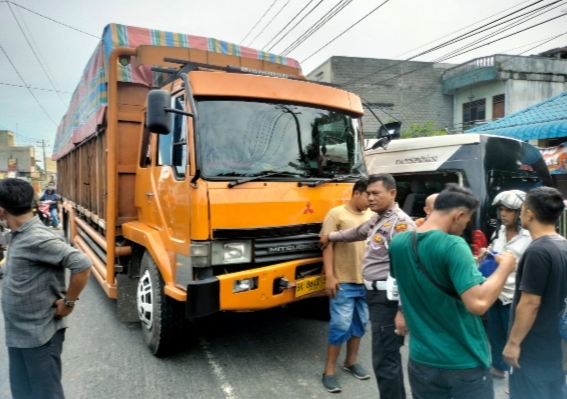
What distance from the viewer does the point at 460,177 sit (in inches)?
203

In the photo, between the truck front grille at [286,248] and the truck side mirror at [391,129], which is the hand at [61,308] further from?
the truck side mirror at [391,129]

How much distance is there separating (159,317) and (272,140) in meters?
1.87

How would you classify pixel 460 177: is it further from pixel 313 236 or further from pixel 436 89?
pixel 436 89

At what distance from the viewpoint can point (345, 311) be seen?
11.7 feet

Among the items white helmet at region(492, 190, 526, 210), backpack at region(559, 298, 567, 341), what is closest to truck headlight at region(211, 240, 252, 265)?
white helmet at region(492, 190, 526, 210)

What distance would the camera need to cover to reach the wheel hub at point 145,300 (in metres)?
4.10

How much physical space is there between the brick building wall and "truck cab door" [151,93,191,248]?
65.7 ft

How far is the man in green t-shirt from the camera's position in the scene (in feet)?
6.11

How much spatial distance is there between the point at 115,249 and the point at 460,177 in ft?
13.4

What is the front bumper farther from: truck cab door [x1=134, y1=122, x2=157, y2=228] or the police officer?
truck cab door [x1=134, y1=122, x2=157, y2=228]

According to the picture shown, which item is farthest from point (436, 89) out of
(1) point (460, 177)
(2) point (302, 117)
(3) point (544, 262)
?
(3) point (544, 262)

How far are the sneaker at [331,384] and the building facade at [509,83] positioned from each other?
61.6 feet

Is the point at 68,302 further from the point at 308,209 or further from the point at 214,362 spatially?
the point at 308,209

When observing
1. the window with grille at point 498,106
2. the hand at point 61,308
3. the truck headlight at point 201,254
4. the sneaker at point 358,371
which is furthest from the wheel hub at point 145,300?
A: the window with grille at point 498,106
